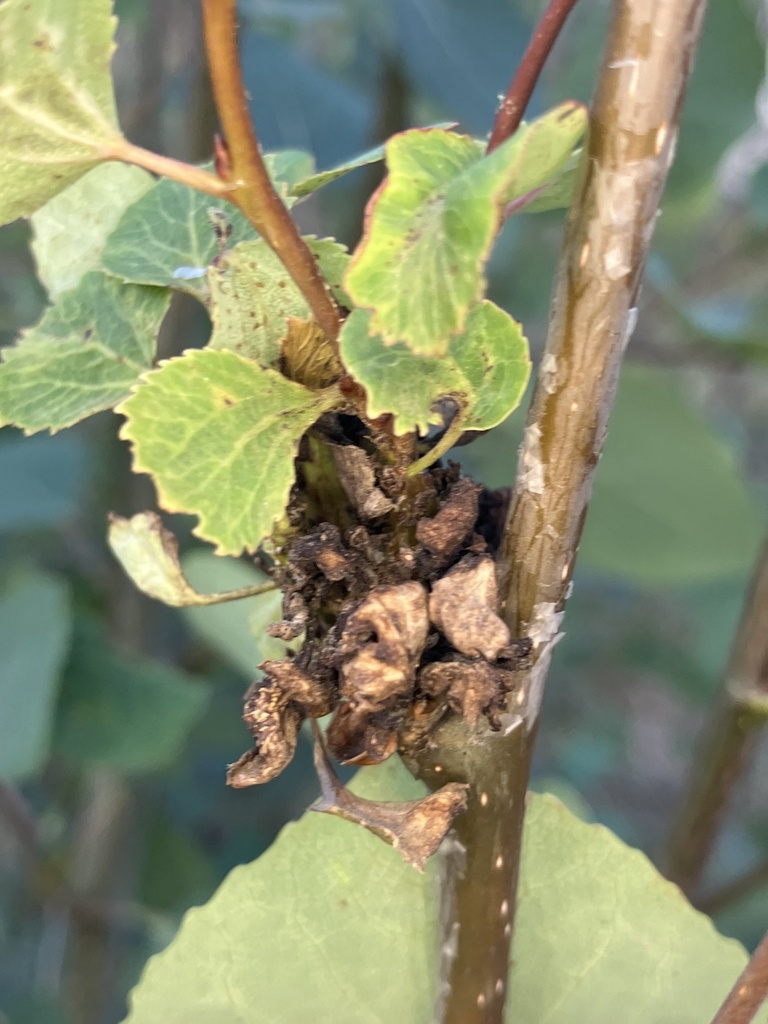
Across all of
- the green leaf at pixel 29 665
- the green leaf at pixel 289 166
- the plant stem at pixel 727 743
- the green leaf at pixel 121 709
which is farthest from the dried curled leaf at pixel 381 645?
the green leaf at pixel 121 709

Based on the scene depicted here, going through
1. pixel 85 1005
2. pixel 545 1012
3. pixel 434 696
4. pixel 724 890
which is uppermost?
pixel 434 696

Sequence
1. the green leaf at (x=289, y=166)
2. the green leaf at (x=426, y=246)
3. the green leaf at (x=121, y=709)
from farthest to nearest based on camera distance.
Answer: the green leaf at (x=121, y=709) → the green leaf at (x=289, y=166) → the green leaf at (x=426, y=246)

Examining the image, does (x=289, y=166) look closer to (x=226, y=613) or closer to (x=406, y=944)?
(x=406, y=944)

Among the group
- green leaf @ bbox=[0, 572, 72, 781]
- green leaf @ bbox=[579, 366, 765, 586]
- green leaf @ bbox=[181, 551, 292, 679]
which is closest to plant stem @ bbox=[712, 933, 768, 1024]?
green leaf @ bbox=[181, 551, 292, 679]

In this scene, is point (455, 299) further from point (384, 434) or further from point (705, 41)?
point (705, 41)

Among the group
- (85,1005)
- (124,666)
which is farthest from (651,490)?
(85,1005)

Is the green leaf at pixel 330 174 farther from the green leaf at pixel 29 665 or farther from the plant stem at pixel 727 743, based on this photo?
the green leaf at pixel 29 665
